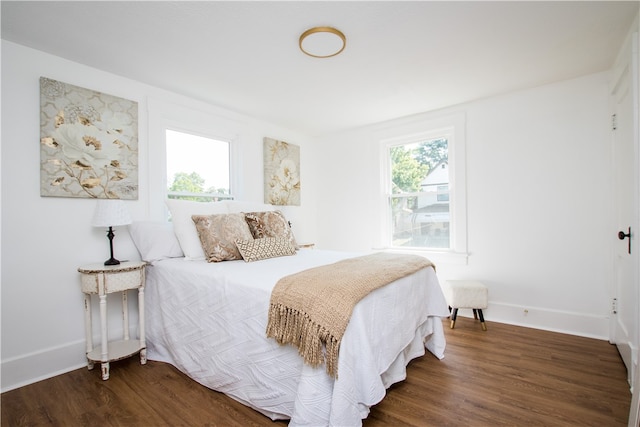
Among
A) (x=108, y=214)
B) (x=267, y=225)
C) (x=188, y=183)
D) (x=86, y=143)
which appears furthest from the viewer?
(x=188, y=183)

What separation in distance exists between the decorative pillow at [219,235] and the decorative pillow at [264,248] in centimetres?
8

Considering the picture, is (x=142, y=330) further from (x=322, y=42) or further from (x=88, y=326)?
(x=322, y=42)

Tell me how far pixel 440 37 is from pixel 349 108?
1.44 metres

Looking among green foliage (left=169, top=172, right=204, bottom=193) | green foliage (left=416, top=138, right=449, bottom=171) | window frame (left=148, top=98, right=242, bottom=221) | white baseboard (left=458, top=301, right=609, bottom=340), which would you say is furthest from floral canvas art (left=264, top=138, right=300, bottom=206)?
white baseboard (left=458, top=301, right=609, bottom=340)

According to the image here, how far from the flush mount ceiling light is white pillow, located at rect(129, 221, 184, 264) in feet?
6.14

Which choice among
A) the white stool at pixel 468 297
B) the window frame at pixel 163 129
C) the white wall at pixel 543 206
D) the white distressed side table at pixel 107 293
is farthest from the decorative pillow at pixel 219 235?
the white wall at pixel 543 206

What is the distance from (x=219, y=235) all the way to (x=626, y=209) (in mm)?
3131

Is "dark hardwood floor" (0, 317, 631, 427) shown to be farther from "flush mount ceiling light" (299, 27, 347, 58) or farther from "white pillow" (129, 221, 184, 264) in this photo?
"flush mount ceiling light" (299, 27, 347, 58)

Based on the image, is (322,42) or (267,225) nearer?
(322,42)

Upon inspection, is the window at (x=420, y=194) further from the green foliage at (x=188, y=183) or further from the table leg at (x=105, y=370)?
the table leg at (x=105, y=370)

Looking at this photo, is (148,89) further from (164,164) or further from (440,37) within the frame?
(440,37)

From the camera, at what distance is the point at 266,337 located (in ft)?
5.30

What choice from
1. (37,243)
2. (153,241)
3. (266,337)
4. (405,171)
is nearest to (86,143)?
(37,243)

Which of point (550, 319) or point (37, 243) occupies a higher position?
point (37, 243)
